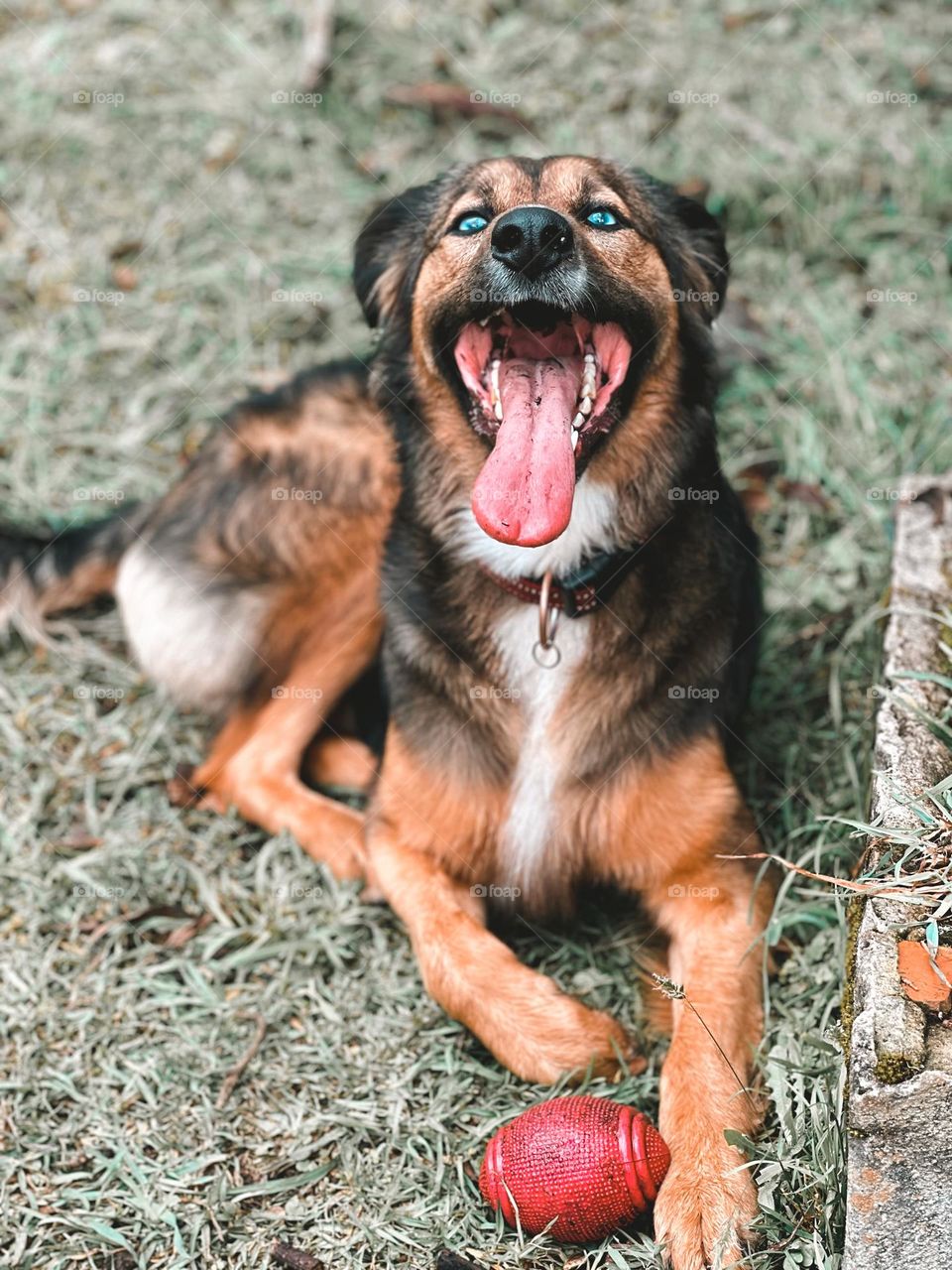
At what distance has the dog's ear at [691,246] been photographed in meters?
3.67

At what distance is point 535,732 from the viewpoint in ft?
11.9

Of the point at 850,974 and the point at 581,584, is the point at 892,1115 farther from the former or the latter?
the point at 581,584

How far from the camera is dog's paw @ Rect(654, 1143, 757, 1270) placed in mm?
2711

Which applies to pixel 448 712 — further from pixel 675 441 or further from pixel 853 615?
pixel 853 615

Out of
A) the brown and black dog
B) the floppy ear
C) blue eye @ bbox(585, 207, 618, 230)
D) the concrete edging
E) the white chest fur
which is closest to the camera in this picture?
the concrete edging

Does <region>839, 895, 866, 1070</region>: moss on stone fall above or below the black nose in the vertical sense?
below

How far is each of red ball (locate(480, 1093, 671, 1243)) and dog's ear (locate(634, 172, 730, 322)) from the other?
2163mm

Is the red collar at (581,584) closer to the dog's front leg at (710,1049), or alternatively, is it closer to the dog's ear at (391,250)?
the dog's front leg at (710,1049)

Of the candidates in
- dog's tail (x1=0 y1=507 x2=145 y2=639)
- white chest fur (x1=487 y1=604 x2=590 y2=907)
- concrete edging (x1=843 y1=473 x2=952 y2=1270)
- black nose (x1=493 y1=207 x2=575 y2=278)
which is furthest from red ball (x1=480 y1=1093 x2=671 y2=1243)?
dog's tail (x1=0 y1=507 x2=145 y2=639)

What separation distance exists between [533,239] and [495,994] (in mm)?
1908

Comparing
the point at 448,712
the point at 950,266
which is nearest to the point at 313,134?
the point at 950,266

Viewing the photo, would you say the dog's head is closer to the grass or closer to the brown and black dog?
the brown and black dog

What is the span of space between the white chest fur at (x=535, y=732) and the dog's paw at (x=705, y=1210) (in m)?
0.99

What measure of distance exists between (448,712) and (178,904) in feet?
3.71
